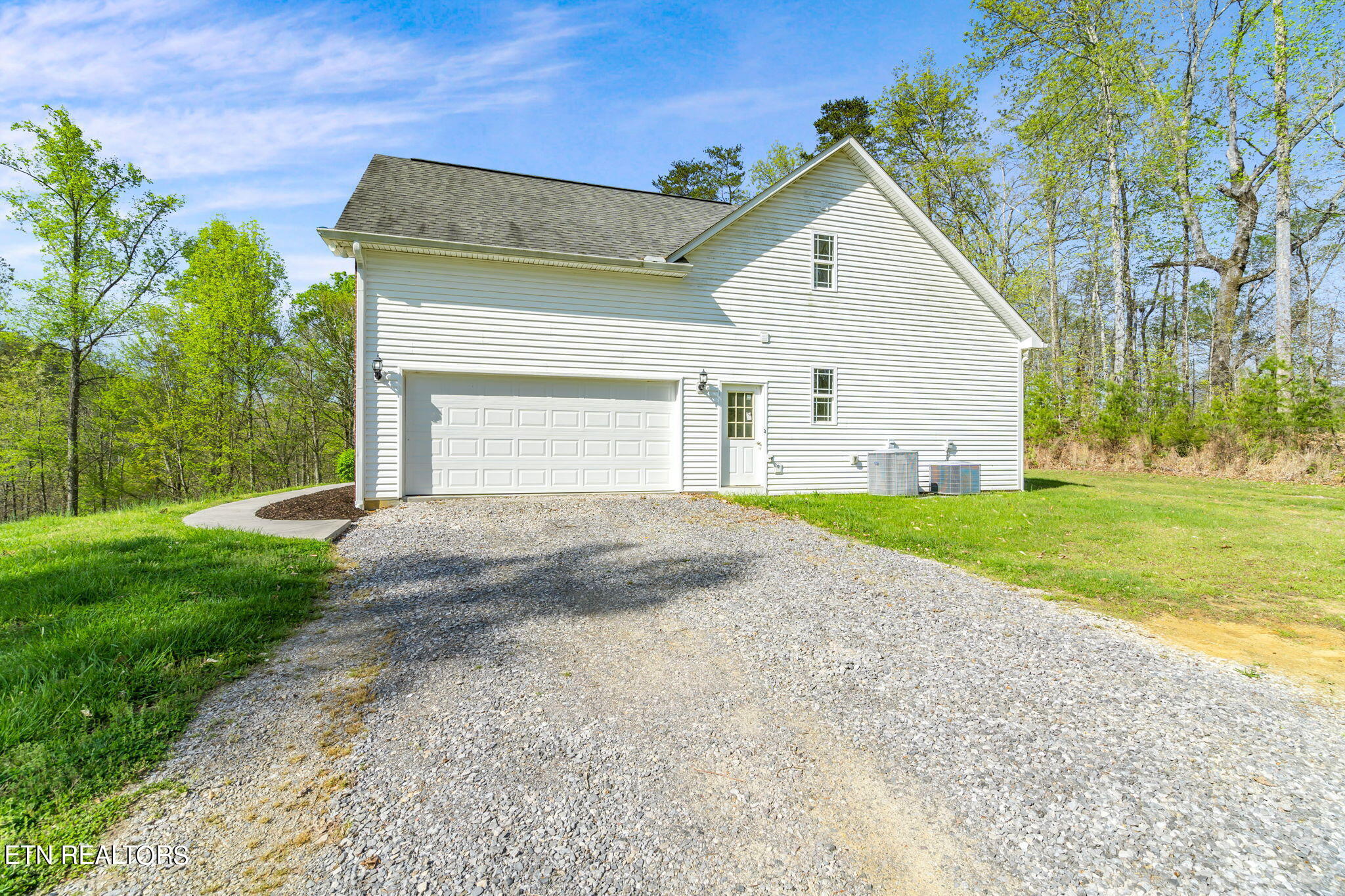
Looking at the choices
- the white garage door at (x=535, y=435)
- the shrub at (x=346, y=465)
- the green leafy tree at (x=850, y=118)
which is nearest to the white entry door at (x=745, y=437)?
the white garage door at (x=535, y=435)

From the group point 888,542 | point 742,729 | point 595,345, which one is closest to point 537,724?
point 742,729

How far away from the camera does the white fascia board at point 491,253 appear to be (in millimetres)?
8961

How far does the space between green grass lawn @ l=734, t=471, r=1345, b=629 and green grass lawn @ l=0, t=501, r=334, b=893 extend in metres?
6.29

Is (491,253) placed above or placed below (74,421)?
above

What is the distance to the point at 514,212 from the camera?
36.6ft

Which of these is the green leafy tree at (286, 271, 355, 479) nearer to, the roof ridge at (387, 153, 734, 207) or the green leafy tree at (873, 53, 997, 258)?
the roof ridge at (387, 153, 734, 207)

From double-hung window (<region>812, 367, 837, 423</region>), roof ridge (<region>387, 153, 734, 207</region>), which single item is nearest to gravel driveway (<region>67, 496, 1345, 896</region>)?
double-hung window (<region>812, 367, 837, 423</region>)

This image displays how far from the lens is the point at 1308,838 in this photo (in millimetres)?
2076

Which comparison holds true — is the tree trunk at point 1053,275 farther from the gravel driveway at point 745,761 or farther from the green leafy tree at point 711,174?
the gravel driveway at point 745,761

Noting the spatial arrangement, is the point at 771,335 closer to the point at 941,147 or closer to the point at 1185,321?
the point at 941,147

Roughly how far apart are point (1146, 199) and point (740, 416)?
20.9m

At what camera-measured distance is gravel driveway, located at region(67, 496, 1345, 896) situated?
1904mm

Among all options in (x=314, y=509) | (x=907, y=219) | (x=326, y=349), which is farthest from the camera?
(x=326, y=349)

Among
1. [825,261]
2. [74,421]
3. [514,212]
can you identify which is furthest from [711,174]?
[74,421]
